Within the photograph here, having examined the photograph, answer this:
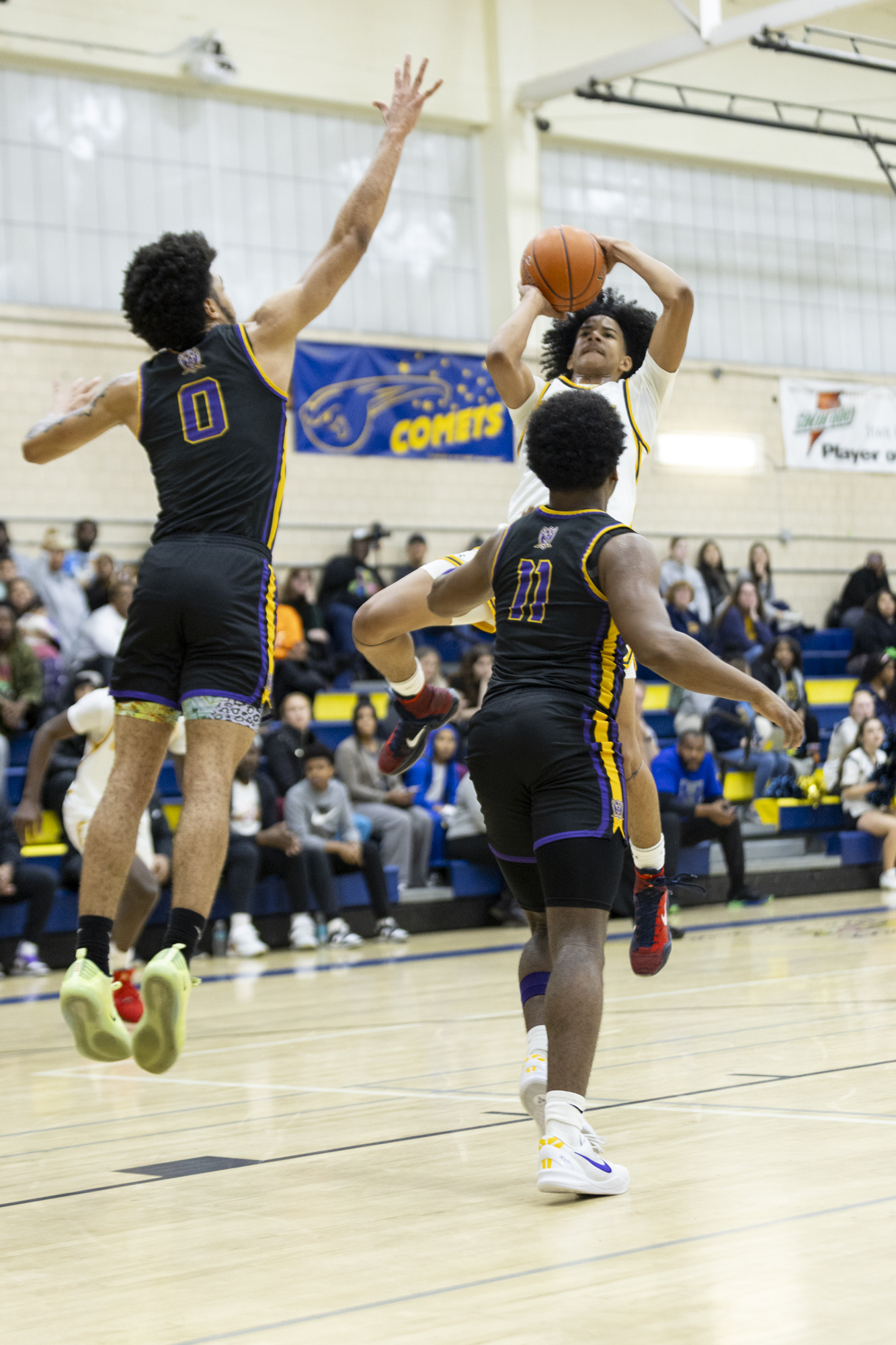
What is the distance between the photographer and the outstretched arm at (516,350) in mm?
4707

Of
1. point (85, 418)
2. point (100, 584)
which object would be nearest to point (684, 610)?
point (100, 584)

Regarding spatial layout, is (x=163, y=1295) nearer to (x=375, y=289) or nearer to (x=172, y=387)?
(x=172, y=387)

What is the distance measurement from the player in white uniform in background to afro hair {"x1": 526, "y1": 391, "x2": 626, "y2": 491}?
3.09 metres

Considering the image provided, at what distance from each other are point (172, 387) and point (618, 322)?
1.57 metres

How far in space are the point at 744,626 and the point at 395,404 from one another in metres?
4.08

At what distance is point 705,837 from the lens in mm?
12328

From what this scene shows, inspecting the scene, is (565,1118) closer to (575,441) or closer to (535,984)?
(535,984)

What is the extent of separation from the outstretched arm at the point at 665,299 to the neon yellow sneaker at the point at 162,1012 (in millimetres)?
2292

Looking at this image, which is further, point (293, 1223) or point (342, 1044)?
point (342, 1044)

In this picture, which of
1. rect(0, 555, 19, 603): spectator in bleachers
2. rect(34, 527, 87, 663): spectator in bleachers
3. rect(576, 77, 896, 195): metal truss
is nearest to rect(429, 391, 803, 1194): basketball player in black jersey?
rect(0, 555, 19, 603): spectator in bleachers

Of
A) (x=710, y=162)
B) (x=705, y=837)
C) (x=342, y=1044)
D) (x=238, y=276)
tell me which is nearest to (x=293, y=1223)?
(x=342, y=1044)

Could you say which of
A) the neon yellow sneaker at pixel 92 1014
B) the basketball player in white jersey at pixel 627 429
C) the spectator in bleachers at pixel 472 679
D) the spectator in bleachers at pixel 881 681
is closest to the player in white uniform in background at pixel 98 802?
the basketball player in white jersey at pixel 627 429

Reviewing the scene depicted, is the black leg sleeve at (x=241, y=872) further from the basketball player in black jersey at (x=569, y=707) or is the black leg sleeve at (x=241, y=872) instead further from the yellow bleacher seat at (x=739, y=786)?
the basketball player in black jersey at (x=569, y=707)

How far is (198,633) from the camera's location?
4.24 metres
